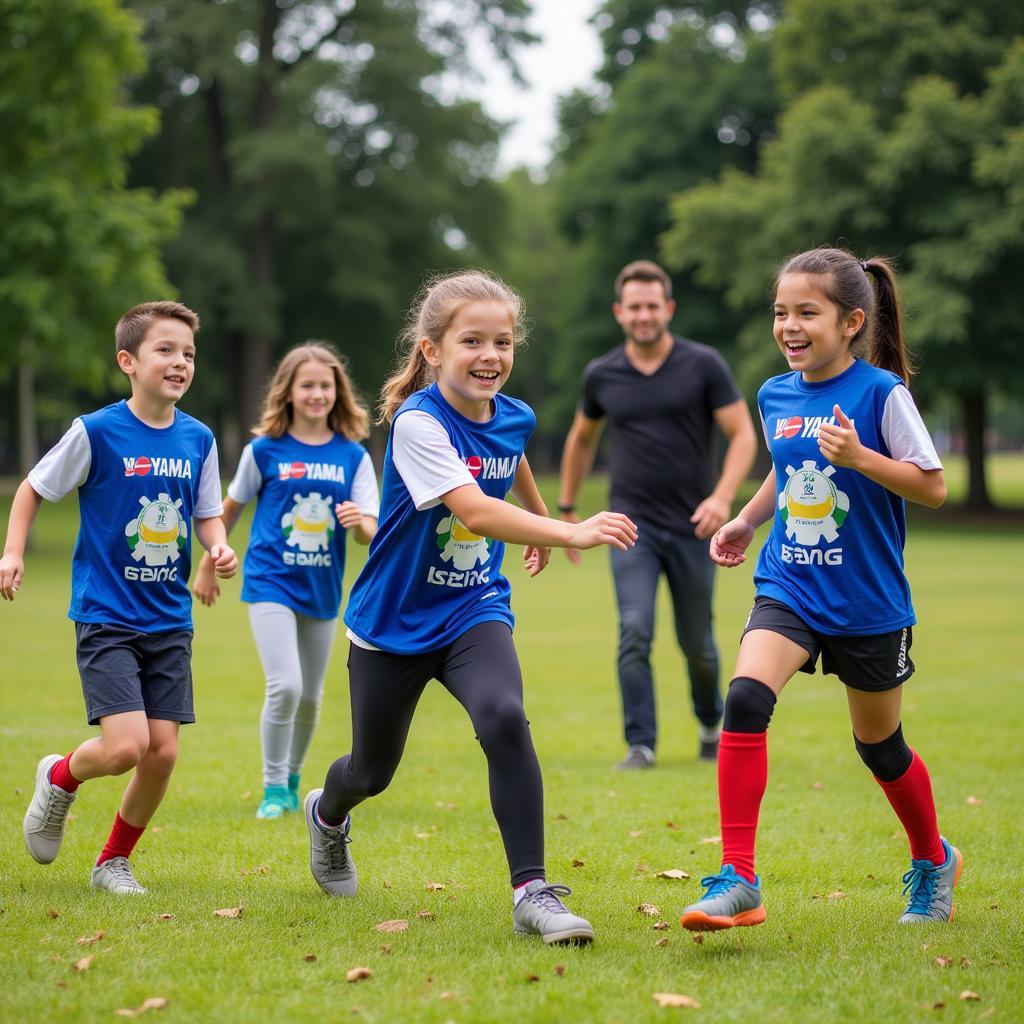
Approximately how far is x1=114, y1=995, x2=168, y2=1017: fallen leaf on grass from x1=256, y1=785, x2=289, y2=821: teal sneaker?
9.80 ft

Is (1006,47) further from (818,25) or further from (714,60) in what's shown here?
(714,60)

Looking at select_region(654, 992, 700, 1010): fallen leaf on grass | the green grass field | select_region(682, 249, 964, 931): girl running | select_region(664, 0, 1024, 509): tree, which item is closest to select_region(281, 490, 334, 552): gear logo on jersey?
the green grass field

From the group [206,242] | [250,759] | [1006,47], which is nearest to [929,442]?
[250,759]

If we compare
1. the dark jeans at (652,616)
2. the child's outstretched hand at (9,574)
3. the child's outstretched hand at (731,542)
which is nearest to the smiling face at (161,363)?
the child's outstretched hand at (9,574)

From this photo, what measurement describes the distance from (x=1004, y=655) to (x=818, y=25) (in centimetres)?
2970

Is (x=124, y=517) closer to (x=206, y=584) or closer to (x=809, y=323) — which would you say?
(x=206, y=584)

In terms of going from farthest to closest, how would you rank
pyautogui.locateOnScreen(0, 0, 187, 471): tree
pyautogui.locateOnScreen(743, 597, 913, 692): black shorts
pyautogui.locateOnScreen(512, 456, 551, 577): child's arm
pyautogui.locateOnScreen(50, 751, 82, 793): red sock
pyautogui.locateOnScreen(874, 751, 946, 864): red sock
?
pyautogui.locateOnScreen(0, 0, 187, 471): tree, pyautogui.locateOnScreen(50, 751, 82, 793): red sock, pyautogui.locateOnScreen(512, 456, 551, 577): child's arm, pyautogui.locateOnScreen(874, 751, 946, 864): red sock, pyautogui.locateOnScreen(743, 597, 913, 692): black shorts

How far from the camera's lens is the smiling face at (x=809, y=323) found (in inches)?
195

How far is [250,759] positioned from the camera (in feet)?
28.7

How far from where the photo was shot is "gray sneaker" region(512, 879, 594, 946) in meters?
4.59

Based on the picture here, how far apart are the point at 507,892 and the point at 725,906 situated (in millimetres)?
1321

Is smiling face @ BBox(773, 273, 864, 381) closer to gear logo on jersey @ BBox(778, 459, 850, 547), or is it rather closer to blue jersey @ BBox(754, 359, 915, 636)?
blue jersey @ BBox(754, 359, 915, 636)

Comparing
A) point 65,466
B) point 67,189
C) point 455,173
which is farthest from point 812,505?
point 455,173

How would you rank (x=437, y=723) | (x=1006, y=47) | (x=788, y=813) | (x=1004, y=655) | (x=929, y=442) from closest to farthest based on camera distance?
(x=929, y=442)
(x=788, y=813)
(x=437, y=723)
(x=1004, y=655)
(x=1006, y=47)
